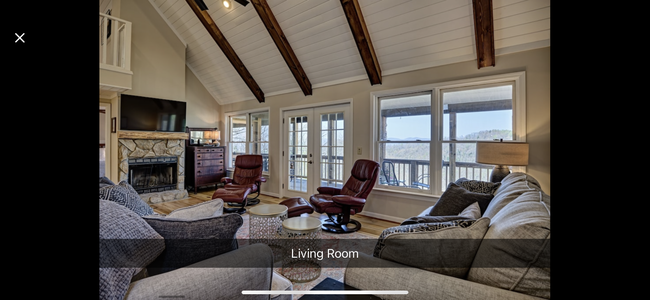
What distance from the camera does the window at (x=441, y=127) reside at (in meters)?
2.86

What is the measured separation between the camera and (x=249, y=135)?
5.64 m

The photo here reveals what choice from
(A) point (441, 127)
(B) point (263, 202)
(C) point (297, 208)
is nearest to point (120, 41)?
(B) point (263, 202)

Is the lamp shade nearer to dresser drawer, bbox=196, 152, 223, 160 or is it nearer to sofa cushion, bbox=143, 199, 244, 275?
sofa cushion, bbox=143, 199, 244, 275

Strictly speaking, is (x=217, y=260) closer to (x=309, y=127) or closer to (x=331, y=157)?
(x=331, y=157)

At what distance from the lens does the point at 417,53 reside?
3.24 metres

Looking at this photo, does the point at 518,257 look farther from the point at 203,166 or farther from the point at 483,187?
the point at 203,166

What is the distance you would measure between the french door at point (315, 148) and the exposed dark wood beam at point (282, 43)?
1.66ft

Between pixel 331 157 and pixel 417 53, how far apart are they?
2055 millimetres

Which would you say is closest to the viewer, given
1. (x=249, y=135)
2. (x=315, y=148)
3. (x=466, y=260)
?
(x=466, y=260)

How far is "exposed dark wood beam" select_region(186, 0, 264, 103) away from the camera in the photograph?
422 centimetres

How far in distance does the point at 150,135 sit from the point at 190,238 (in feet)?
14.6

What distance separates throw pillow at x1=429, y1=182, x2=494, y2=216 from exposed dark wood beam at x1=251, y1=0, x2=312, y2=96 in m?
3.04

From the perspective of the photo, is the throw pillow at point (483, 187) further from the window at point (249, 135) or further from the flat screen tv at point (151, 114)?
the flat screen tv at point (151, 114)
